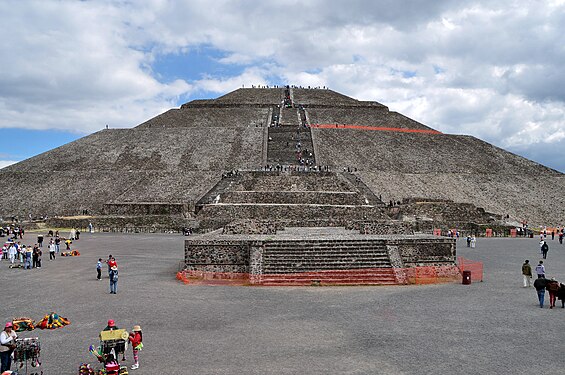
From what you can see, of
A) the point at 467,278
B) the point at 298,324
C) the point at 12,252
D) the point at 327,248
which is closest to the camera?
the point at 298,324

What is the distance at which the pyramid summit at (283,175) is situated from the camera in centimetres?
3441

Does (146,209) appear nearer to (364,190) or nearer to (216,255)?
(364,190)

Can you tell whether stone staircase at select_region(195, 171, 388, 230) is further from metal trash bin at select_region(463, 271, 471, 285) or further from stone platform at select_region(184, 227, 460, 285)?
metal trash bin at select_region(463, 271, 471, 285)

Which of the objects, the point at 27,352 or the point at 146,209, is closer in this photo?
the point at 27,352

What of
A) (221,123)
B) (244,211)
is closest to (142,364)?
(244,211)

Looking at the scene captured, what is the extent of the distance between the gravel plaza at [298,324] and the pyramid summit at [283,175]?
15.4m

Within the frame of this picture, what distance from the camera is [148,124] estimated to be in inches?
2445

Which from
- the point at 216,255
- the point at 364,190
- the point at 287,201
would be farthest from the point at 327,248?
the point at 364,190

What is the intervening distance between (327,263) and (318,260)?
0.33 m

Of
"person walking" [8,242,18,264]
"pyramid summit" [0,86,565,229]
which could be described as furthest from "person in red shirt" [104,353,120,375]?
"pyramid summit" [0,86,565,229]

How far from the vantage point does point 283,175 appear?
129 ft

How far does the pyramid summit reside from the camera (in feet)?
113

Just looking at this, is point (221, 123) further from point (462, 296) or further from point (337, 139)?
point (462, 296)

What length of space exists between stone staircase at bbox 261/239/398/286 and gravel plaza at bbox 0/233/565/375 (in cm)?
69
